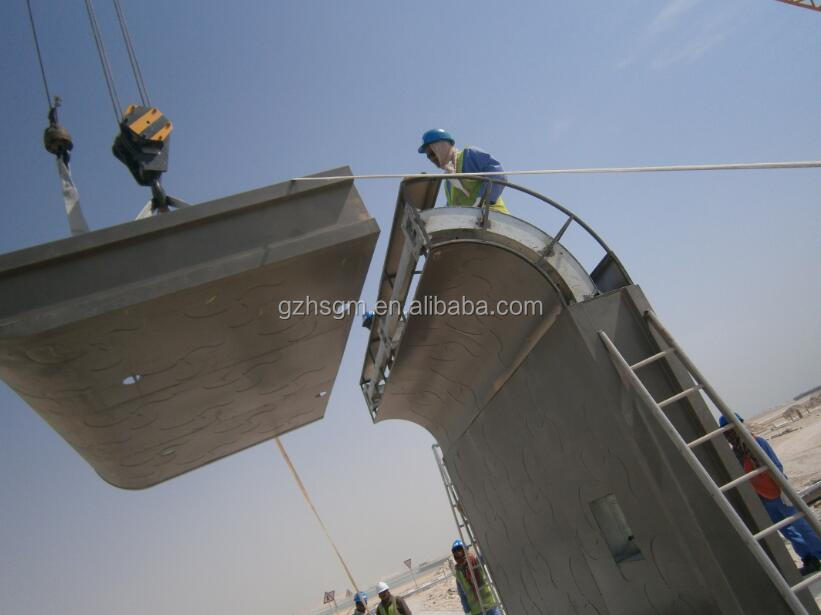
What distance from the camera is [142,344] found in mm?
4426

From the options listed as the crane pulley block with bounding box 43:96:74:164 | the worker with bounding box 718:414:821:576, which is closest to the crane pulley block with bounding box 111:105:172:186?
the crane pulley block with bounding box 43:96:74:164

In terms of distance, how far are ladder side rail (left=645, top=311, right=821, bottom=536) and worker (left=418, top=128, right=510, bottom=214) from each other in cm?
210

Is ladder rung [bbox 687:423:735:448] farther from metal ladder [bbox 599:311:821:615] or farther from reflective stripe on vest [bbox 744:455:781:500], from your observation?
reflective stripe on vest [bbox 744:455:781:500]

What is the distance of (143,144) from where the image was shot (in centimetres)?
532

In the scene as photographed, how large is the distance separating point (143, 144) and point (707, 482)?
615 centimetres

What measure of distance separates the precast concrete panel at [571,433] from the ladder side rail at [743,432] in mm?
112

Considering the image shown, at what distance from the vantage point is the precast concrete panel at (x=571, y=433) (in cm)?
386

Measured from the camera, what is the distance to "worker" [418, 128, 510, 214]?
5441 millimetres

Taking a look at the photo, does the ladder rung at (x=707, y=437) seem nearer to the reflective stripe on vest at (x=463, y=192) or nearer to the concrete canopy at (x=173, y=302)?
the reflective stripe on vest at (x=463, y=192)

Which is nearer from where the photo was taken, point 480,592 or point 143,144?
point 143,144

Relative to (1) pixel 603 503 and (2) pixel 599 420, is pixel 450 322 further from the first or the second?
(1) pixel 603 503

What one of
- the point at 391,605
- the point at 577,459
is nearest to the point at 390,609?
the point at 391,605

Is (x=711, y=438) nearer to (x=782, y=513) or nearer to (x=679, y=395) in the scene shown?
(x=679, y=395)

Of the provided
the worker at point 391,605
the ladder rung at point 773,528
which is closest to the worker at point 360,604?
the worker at point 391,605
